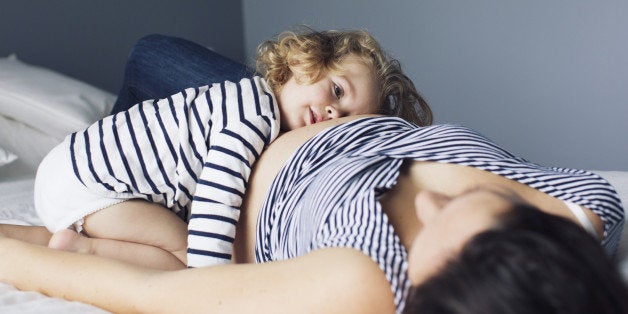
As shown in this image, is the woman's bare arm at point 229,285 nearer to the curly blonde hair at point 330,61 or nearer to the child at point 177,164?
the child at point 177,164

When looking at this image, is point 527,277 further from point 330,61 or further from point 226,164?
point 330,61

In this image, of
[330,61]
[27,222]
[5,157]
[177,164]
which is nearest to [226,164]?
[177,164]

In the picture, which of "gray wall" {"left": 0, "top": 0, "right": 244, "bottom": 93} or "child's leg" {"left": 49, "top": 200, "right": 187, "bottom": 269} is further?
"gray wall" {"left": 0, "top": 0, "right": 244, "bottom": 93}

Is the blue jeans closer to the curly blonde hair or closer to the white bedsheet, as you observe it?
the curly blonde hair

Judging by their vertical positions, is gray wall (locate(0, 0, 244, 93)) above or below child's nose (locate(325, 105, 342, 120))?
below

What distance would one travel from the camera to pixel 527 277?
0.58m

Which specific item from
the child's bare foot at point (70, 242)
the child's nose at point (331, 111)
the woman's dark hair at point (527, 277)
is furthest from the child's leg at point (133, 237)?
the woman's dark hair at point (527, 277)

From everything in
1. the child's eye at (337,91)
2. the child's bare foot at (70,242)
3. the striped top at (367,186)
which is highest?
the striped top at (367,186)

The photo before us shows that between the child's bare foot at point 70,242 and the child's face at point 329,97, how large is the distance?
1.48ft

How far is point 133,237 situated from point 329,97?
1.54 feet

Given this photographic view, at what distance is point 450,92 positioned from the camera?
9.87 ft

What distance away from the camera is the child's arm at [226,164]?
1174 millimetres

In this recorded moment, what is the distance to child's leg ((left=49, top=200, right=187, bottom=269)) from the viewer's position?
4.22 ft

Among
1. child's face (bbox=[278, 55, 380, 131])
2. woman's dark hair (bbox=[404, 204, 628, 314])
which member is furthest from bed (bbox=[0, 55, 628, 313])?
woman's dark hair (bbox=[404, 204, 628, 314])
